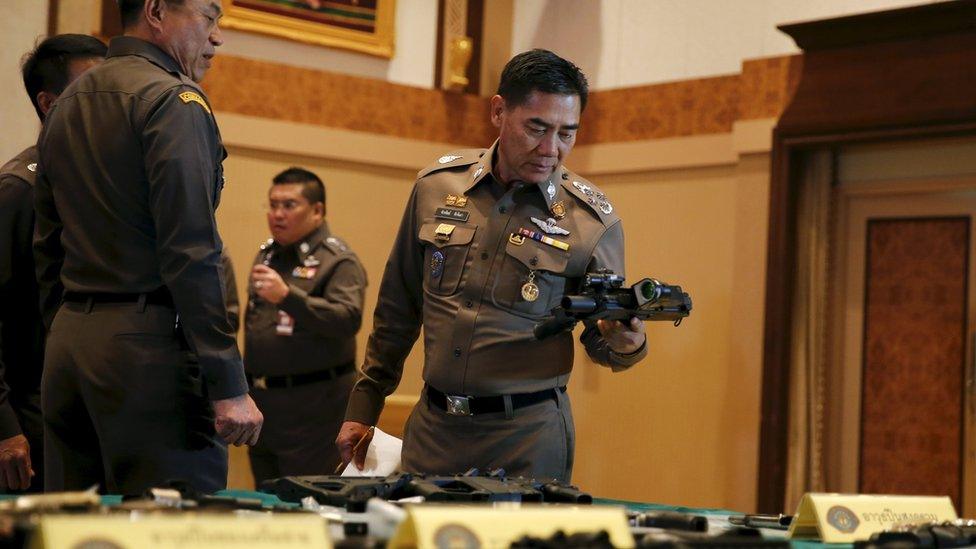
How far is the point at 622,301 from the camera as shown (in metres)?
2.63

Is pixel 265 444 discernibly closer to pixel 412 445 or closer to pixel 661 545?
pixel 412 445

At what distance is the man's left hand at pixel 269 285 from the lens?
551 centimetres

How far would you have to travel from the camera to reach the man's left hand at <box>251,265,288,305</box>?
5.51m

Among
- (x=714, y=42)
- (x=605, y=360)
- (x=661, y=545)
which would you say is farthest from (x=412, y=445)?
(x=714, y=42)

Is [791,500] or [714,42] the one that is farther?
Result: [714,42]

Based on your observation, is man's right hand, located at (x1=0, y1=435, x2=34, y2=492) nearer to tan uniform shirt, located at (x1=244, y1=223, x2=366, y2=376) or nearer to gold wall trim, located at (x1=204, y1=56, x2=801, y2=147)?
tan uniform shirt, located at (x1=244, y1=223, x2=366, y2=376)

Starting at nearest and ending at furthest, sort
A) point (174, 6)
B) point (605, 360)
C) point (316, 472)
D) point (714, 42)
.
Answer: point (174, 6) → point (605, 360) → point (316, 472) → point (714, 42)

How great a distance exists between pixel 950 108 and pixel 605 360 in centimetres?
413

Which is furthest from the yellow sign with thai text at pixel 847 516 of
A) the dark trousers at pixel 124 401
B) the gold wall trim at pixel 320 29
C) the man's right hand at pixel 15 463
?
the gold wall trim at pixel 320 29

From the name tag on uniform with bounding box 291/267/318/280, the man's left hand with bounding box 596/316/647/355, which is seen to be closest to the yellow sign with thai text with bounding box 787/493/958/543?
the man's left hand with bounding box 596/316/647/355

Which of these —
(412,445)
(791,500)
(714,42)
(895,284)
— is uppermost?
(714,42)

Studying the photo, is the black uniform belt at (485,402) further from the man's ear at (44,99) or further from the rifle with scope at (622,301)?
the man's ear at (44,99)

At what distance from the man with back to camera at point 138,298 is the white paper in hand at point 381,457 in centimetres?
89

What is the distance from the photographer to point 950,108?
6.46 meters
